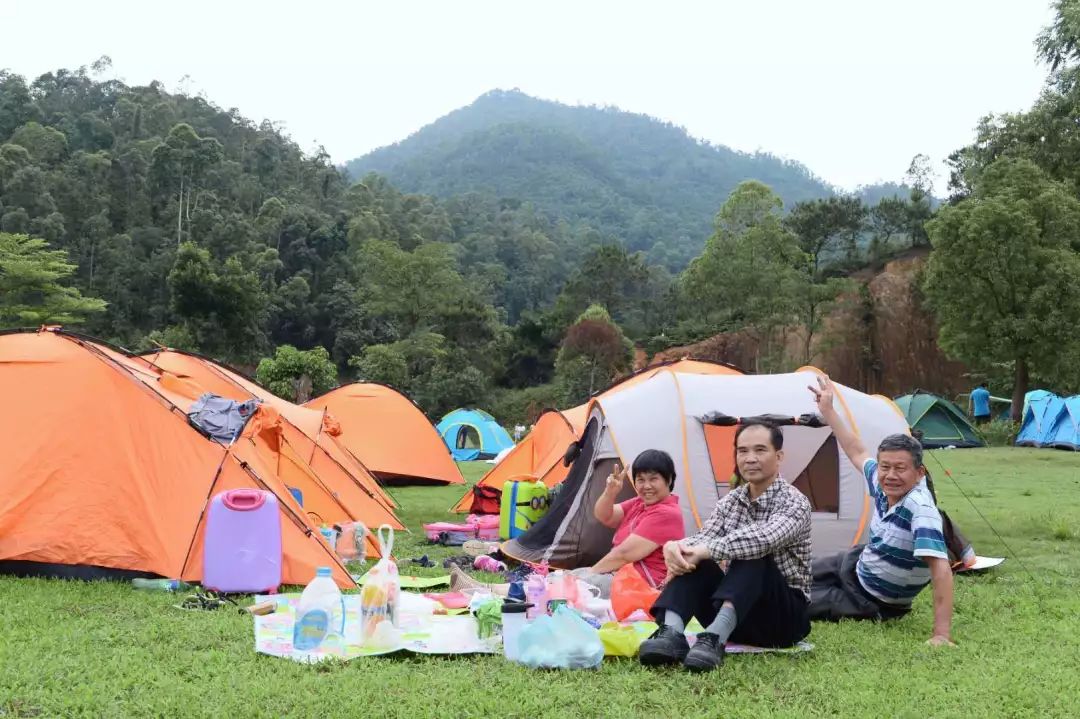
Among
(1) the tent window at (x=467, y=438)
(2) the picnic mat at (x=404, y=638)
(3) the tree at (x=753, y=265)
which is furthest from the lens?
(3) the tree at (x=753, y=265)

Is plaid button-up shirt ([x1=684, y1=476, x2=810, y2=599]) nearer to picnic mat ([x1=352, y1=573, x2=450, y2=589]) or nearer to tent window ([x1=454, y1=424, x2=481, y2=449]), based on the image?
picnic mat ([x1=352, y1=573, x2=450, y2=589])

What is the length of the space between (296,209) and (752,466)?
4644cm

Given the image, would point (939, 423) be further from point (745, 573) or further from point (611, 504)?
point (745, 573)

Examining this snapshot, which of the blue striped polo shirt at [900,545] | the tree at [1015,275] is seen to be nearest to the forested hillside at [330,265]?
the tree at [1015,275]

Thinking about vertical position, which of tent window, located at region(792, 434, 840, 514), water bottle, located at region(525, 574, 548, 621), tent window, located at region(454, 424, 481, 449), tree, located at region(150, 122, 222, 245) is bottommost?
tent window, located at region(454, 424, 481, 449)

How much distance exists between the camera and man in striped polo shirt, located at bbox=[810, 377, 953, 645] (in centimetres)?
428

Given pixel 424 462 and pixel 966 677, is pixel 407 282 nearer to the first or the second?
pixel 424 462

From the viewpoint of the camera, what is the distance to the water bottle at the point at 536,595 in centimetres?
432

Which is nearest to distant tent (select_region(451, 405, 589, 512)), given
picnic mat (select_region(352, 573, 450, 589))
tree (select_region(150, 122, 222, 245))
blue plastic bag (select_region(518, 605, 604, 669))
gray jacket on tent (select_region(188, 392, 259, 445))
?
picnic mat (select_region(352, 573, 450, 589))

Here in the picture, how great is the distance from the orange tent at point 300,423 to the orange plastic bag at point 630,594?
4176 mm

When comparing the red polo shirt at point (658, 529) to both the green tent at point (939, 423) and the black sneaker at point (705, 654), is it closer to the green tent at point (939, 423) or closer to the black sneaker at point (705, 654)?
the black sneaker at point (705, 654)

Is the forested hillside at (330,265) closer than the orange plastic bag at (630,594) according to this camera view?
No

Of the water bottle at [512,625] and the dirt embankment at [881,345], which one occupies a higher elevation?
the dirt embankment at [881,345]

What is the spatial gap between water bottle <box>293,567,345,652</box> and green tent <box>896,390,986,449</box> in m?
19.1
